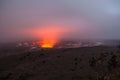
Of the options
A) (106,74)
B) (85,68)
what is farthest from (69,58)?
A: (106,74)

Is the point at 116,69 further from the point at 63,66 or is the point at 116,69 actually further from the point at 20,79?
the point at 20,79

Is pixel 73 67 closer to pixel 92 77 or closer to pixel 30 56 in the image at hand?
pixel 92 77

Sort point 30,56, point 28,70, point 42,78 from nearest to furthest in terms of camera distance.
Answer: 1. point 42,78
2. point 28,70
3. point 30,56

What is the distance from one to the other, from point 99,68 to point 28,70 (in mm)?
14447

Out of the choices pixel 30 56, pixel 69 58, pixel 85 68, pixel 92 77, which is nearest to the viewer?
pixel 92 77

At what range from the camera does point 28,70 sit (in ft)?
148

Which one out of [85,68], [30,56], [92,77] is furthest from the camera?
[30,56]

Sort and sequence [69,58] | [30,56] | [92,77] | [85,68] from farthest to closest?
1. [30,56]
2. [69,58]
3. [85,68]
4. [92,77]

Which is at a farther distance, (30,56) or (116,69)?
(30,56)

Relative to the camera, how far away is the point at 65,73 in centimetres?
3941

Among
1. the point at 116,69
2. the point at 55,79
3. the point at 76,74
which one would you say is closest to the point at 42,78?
the point at 55,79

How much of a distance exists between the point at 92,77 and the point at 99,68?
542 centimetres

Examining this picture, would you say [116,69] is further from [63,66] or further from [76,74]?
[63,66]

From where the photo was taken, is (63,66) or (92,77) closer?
→ (92,77)
